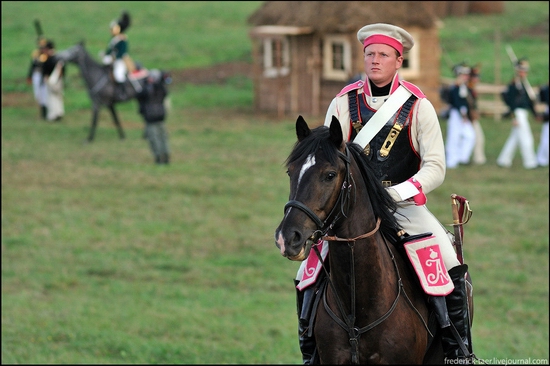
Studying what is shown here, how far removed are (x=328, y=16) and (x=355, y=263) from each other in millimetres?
22335

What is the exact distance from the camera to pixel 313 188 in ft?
16.8

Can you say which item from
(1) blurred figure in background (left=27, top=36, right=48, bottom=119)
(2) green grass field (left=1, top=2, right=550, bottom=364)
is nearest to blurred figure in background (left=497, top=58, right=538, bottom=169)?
(2) green grass field (left=1, top=2, right=550, bottom=364)

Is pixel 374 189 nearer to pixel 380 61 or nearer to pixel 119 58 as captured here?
pixel 380 61

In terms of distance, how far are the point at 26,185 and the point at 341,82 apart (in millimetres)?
11837

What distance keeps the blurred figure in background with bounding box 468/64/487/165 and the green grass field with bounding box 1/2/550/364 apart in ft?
1.24

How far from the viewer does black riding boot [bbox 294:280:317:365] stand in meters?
6.09

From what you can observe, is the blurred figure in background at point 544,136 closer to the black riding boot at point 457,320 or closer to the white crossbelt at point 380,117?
the black riding boot at point 457,320

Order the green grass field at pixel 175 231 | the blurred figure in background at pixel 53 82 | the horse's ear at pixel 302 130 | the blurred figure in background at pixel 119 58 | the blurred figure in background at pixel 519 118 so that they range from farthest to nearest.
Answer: the blurred figure in background at pixel 119 58, the blurred figure in background at pixel 53 82, the blurred figure in background at pixel 519 118, the green grass field at pixel 175 231, the horse's ear at pixel 302 130

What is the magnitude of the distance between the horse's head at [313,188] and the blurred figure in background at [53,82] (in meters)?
20.7

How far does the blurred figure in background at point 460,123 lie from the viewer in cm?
2278

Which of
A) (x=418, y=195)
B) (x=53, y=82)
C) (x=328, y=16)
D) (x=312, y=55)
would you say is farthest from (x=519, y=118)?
(x=418, y=195)

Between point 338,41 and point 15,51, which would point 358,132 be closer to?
point 15,51

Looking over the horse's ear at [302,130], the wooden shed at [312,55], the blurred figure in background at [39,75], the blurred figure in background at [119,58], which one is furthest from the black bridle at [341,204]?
the wooden shed at [312,55]

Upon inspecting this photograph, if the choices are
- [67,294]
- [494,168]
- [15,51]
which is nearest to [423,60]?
[494,168]
